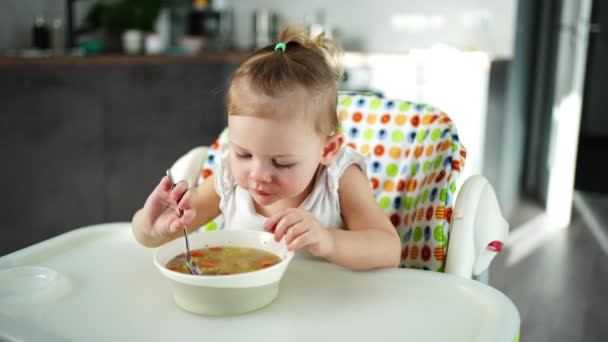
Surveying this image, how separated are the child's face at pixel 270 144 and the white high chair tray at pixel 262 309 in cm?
12

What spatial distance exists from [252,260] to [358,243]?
6.2 inches

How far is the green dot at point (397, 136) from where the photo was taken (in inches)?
53.7

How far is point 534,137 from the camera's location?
13.4 ft

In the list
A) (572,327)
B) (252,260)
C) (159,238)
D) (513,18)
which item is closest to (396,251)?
(252,260)

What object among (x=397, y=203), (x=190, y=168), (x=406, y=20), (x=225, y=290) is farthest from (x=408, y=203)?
(x=406, y=20)

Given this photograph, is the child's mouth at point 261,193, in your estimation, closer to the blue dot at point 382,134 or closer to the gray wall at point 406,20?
the blue dot at point 382,134

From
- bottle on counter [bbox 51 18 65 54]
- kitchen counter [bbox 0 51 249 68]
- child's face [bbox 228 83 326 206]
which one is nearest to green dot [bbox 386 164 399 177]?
child's face [bbox 228 83 326 206]

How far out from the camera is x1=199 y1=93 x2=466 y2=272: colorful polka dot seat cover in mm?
1186

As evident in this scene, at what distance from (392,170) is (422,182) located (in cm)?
9

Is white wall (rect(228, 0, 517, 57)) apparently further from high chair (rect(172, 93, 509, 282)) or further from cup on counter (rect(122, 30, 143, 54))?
high chair (rect(172, 93, 509, 282))

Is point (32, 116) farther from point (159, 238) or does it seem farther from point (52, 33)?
point (159, 238)

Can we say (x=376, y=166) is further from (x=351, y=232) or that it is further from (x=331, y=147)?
(x=351, y=232)

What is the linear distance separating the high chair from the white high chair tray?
0.19 meters

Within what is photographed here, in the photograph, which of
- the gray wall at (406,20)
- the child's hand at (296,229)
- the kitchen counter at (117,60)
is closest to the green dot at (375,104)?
the child's hand at (296,229)
